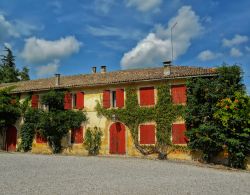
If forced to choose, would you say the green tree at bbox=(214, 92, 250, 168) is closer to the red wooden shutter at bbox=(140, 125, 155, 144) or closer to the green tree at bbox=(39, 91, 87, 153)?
the red wooden shutter at bbox=(140, 125, 155, 144)

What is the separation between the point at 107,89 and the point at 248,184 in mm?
12870

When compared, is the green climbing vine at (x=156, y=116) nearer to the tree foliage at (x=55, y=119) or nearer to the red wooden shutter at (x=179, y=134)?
the red wooden shutter at (x=179, y=134)

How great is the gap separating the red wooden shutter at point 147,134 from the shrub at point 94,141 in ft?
10.4

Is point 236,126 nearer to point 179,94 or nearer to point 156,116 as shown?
point 179,94

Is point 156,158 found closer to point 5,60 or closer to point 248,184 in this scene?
point 248,184

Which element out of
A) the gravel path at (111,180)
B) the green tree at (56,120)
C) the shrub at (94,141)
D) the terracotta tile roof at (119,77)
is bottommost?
the gravel path at (111,180)

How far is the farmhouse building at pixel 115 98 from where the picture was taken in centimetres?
2039

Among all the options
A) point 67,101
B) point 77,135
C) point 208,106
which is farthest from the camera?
point 67,101

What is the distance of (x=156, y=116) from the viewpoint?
20.7 meters

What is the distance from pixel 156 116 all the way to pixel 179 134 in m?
1.93

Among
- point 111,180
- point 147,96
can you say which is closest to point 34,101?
point 147,96

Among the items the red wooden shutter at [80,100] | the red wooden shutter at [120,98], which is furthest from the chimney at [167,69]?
the red wooden shutter at [80,100]

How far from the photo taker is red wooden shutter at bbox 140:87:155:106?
21.1 metres

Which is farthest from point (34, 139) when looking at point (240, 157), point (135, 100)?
point (240, 157)
